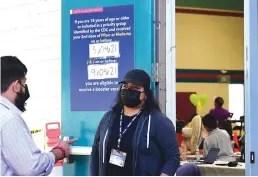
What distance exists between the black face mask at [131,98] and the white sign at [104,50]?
0.66 meters

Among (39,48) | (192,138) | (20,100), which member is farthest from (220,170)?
(20,100)

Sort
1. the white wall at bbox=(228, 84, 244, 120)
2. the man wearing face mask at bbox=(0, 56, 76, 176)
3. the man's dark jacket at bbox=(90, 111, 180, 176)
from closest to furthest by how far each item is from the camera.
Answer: the man wearing face mask at bbox=(0, 56, 76, 176) < the man's dark jacket at bbox=(90, 111, 180, 176) < the white wall at bbox=(228, 84, 244, 120)

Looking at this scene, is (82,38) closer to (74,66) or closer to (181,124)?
(74,66)

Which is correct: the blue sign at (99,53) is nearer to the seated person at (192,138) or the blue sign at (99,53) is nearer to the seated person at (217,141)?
the seated person at (217,141)

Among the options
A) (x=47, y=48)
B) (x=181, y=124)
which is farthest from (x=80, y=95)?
(x=181, y=124)

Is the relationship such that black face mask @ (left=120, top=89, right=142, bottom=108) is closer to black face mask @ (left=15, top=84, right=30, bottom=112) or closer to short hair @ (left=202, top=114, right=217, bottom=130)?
black face mask @ (left=15, top=84, right=30, bottom=112)

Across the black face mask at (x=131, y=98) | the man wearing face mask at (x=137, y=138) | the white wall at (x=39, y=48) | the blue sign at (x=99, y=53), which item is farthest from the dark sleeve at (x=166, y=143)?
the white wall at (x=39, y=48)

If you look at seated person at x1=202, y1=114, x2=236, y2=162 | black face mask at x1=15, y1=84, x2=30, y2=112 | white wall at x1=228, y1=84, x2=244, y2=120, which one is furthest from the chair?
white wall at x1=228, y1=84, x2=244, y2=120

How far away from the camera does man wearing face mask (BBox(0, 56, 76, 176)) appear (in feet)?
9.28

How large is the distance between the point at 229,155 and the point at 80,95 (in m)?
3.31

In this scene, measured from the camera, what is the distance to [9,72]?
9.80 ft

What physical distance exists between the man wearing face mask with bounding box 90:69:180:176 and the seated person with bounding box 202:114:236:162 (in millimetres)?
3700

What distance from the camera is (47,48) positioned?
4805 mm

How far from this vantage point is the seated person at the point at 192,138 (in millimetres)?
7977
